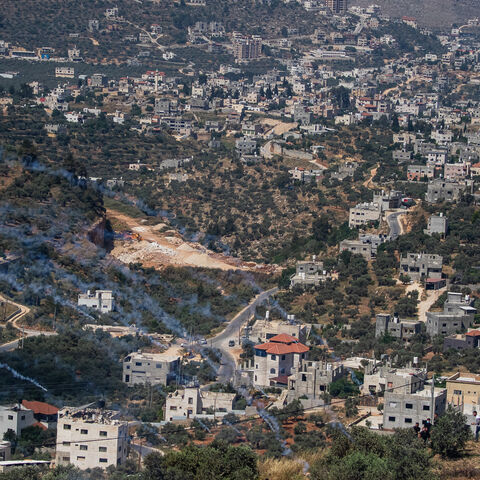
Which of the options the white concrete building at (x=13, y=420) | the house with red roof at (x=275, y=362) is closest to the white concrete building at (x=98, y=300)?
the house with red roof at (x=275, y=362)

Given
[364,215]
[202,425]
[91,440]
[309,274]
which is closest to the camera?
[91,440]

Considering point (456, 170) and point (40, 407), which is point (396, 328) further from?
point (456, 170)

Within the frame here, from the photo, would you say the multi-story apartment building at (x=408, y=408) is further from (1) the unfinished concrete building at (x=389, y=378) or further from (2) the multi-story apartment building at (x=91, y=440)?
(2) the multi-story apartment building at (x=91, y=440)

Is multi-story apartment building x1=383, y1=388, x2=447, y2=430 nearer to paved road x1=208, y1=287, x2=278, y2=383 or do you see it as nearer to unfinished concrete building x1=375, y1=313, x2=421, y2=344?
paved road x1=208, y1=287, x2=278, y2=383

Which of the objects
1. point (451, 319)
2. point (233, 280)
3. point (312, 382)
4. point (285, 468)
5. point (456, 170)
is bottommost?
point (233, 280)

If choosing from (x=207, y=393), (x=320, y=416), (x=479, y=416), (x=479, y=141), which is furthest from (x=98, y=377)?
(x=479, y=141)

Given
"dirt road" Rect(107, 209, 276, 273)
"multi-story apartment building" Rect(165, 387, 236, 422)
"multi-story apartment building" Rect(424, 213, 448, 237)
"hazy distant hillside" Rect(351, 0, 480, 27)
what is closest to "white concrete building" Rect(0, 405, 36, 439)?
"multi-story apartment building" Rect(165, 387, 236, 422)

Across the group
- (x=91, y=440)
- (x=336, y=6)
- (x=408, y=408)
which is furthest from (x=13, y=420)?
(x=336, y=6)
